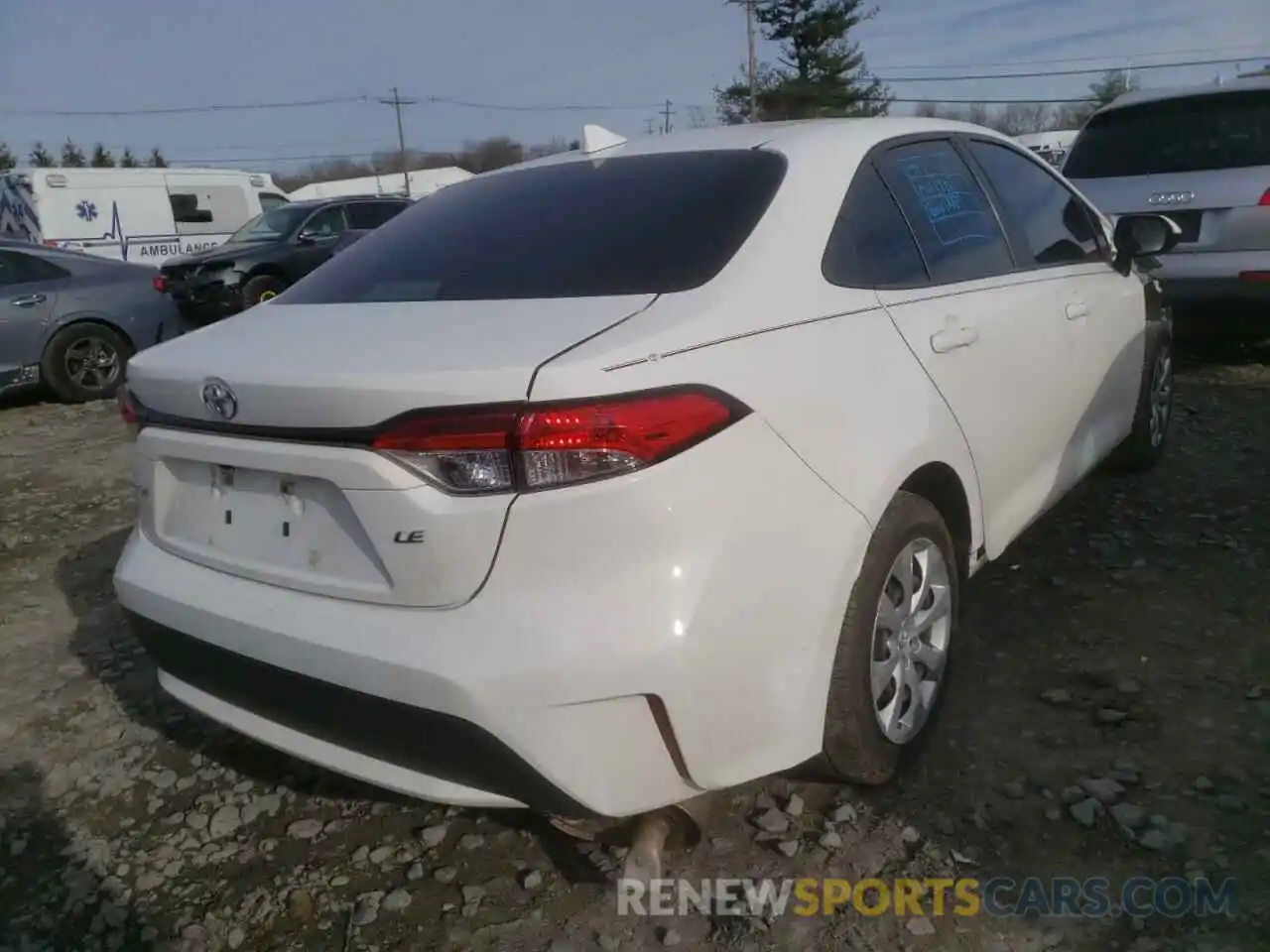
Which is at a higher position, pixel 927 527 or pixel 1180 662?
pixel 927 527

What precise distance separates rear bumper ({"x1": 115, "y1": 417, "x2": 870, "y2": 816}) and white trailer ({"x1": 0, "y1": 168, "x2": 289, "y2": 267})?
15.1m

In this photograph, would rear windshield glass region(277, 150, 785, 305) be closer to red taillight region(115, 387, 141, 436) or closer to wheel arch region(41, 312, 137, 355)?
red taillight region(115, 387, 141, 436)

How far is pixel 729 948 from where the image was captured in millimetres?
2039

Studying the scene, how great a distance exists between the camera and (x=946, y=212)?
285 cm

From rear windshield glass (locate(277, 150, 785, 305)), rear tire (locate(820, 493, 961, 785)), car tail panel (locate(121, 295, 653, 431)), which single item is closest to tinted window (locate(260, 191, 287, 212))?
rear windshield glass (locate(277, 150, 785, 305))

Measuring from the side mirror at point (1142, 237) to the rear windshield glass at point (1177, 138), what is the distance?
98.3 inches

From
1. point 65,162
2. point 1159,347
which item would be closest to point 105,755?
point 1159,347

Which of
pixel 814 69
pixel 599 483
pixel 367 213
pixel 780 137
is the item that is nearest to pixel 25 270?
pixel 367 213

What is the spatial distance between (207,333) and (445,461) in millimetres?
963

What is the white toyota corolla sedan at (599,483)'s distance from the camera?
176 centimetres

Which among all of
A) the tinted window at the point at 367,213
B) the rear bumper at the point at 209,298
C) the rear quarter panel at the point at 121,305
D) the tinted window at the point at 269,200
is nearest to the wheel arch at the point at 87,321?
the rear quarter panel at the point at 121,305

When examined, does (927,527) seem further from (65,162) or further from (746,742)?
(65,162)

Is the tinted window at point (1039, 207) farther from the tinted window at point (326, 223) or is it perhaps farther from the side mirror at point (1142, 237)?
the tinted window at point (326, 223)

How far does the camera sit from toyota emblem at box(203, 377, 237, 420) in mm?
2014
